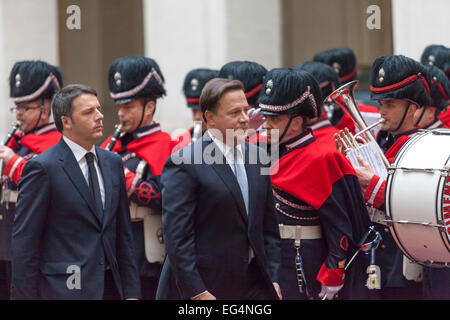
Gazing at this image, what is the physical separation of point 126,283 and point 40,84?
2599 mm

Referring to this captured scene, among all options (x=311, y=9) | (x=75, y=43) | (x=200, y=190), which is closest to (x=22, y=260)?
(x=200, y=190)

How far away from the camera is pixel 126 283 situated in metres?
5.66

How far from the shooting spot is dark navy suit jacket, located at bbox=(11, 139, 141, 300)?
5281mm

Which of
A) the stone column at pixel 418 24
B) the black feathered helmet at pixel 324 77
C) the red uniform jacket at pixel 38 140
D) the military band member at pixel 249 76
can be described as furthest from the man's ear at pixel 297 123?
the stone column at pixel 418 24

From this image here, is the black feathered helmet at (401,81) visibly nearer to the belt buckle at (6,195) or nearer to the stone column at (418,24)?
the belt buckle at (6,195)

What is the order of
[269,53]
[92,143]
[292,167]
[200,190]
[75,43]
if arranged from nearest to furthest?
[200,190] → [92,143] → [292,167] → [269,53] → [75,43]

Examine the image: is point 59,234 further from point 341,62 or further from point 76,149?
point 341,62

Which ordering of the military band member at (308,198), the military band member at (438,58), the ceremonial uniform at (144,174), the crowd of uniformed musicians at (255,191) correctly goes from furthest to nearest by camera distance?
1. the military band member at (438,58)
2. the ceremonial uniform at (144,174)
3. the military band member at (308,198)
4. the crowd of uniformed musicians at (255,191)

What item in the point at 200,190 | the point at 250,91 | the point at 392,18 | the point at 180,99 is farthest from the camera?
the point at 180,99

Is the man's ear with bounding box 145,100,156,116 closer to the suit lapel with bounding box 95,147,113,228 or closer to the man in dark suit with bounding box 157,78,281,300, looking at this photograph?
the suit lapel with bounding box 95,147,113,228

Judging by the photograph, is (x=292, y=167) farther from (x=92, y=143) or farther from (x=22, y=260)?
(x=22, y=260)

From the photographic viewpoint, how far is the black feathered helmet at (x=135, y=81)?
7.33 metres

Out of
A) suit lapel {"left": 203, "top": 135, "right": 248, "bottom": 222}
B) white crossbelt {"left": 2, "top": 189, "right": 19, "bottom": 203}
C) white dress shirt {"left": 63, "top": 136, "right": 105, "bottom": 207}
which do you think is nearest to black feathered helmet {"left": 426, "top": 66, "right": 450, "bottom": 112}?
suit lapel {"left": 203, "top": 135, "right": 248, "bottom": 222}

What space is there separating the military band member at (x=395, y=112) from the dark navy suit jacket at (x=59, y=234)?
2.05 m
